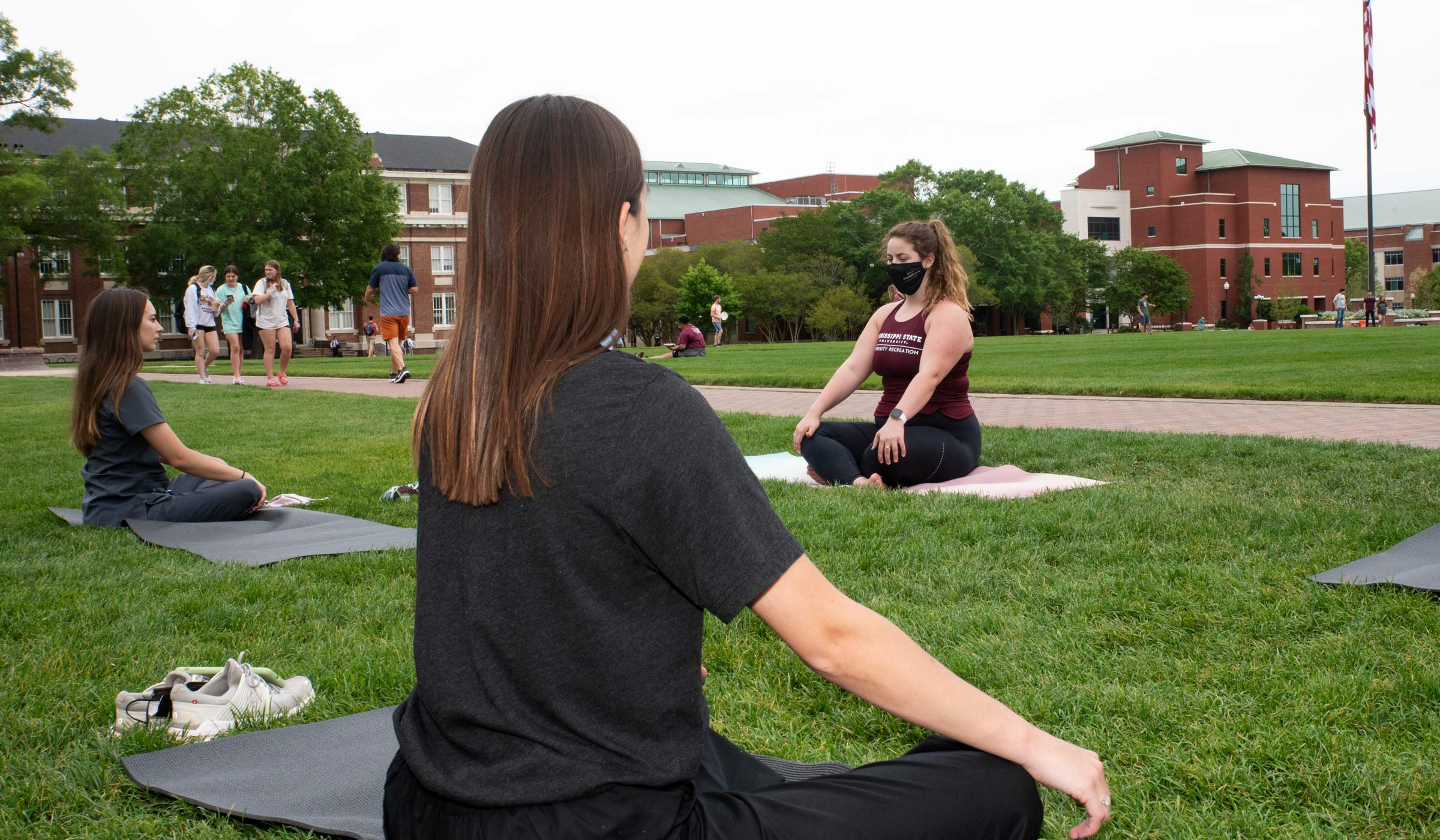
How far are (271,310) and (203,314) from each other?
7.11 ft

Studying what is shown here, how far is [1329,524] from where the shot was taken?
5023 mm

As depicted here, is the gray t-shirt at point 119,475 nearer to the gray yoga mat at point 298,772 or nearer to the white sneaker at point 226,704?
the white sneaker at point 226,704

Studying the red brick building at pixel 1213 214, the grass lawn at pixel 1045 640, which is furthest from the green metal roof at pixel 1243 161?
the grass lawn at pixel 1045 640

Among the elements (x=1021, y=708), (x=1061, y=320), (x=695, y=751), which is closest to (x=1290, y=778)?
(x=1021, y=708)

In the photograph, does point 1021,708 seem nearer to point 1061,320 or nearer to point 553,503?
point 553,503

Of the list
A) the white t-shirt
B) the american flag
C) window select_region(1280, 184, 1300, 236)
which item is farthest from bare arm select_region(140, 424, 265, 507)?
window select_region(1280, 184, 1300, 236)

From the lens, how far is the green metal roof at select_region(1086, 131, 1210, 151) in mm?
85938

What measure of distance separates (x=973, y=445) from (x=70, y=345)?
188 feet

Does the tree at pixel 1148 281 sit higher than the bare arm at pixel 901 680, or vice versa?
the tree at pixel 1148 281

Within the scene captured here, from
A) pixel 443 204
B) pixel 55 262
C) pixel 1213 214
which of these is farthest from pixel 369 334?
pixel 1213 214

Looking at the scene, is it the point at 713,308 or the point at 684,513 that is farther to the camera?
the point at 713,308

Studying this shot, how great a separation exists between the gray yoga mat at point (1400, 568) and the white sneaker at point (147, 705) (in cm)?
379

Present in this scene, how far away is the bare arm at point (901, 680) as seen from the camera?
1491 millimetres

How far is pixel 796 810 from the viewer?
1.61m
